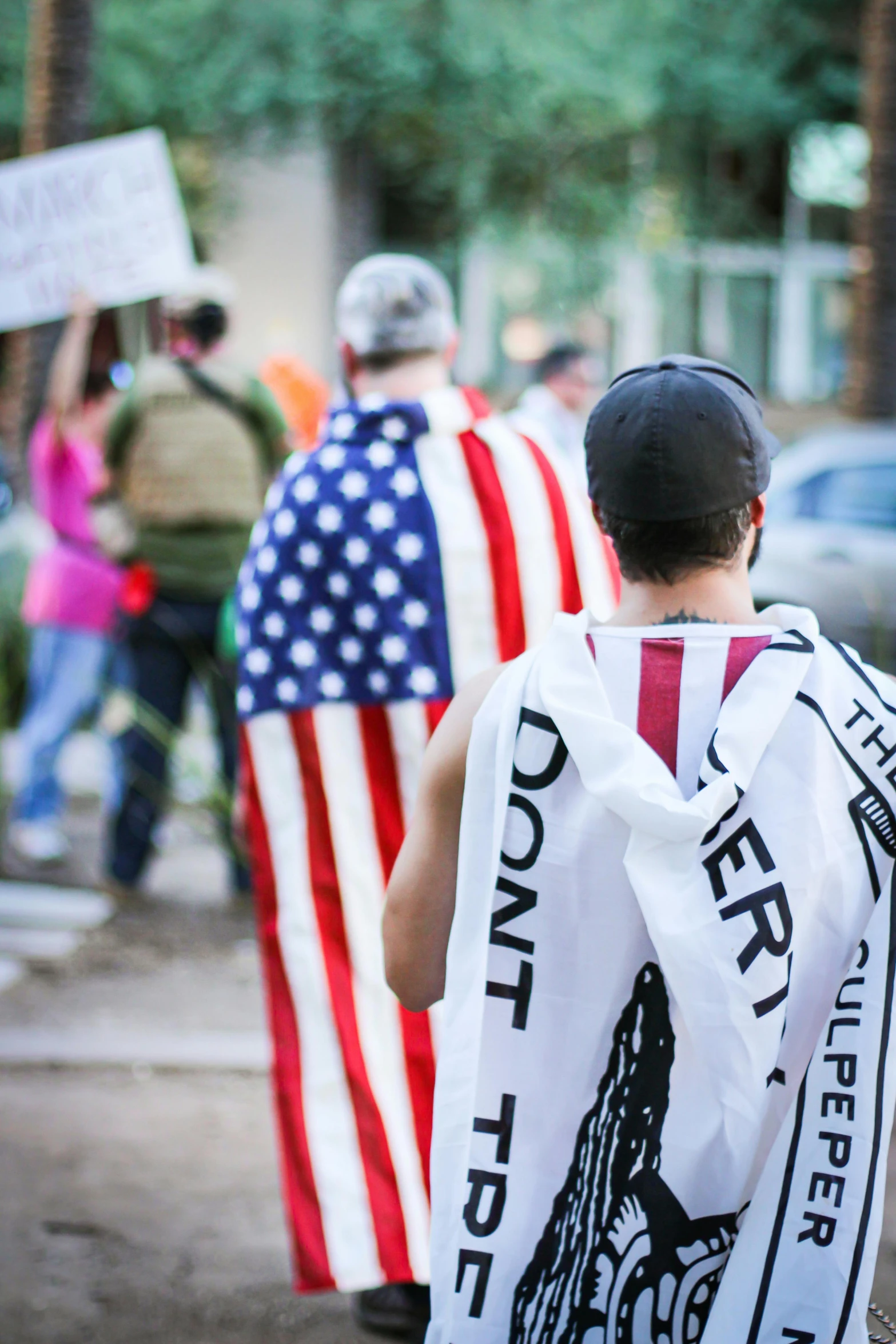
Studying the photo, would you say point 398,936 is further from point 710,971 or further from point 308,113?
point 308,113

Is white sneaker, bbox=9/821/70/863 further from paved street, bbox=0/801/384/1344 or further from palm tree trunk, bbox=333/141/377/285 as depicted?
palm tree trunk, bbox=333/141/377/285

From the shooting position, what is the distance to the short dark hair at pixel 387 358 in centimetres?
289

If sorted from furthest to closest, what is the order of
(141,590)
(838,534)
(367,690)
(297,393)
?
(297,393) < (838,534) < (141,590) < (367,690)

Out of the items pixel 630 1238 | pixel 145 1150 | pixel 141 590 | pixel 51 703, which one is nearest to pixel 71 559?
pixel 51 703

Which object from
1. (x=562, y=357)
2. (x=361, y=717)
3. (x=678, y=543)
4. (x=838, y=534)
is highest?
(x=678, y=543)

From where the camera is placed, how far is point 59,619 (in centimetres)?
572

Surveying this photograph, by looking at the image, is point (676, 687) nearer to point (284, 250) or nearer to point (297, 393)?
point (297, 393)

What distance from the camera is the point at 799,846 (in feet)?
5.20

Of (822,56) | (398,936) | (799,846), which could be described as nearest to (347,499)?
(398,936)

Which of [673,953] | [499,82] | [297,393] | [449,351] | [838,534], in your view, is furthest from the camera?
[499,82]

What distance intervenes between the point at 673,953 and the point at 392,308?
164 centimetres

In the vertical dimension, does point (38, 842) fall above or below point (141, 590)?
below

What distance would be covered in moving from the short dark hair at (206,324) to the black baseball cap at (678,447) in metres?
3.62

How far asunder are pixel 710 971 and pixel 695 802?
0.17m
